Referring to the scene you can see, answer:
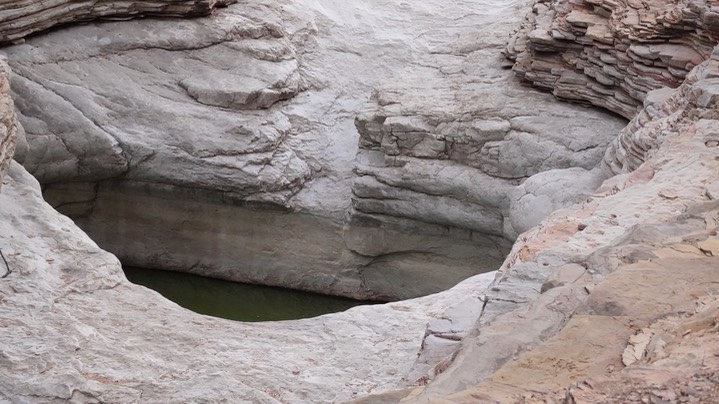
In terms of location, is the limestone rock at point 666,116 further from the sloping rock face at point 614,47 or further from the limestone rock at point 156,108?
the limestone rock at point 156,108

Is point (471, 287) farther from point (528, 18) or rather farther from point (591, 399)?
point (528, 18)

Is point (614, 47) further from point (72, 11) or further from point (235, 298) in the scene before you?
point (72, 11)

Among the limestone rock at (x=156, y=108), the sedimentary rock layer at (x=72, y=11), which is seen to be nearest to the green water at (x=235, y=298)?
the limestone rock at (x=156, y=108)

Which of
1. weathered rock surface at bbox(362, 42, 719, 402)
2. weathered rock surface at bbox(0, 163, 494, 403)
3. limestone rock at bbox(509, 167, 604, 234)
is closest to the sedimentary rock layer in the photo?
weathered rock surface at bbox(0, 163, 494, 403)

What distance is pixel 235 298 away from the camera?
403 inches

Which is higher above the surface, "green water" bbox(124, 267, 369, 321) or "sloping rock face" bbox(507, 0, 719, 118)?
"sloping rock face" bbox(507, 0, 719, 118)

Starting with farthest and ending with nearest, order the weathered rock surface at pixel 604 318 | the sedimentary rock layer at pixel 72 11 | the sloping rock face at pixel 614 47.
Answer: the sedimentary rock layer at pixel 72 11 < the sloping rock face at pixel 614 47 < the weathered rock surface at pixel 604 318

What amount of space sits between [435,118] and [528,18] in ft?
6.73

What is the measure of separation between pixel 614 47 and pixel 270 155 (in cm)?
354

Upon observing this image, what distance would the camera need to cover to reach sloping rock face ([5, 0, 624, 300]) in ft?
31.7

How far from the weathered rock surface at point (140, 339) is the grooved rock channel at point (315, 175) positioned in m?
0.02

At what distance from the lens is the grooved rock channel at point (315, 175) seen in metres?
5.41

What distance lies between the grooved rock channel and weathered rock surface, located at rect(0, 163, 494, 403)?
0.02 metres

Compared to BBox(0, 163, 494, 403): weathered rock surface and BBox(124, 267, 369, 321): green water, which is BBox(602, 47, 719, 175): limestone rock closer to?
BBox(0, 163, 494, 403): weathered rock surface
